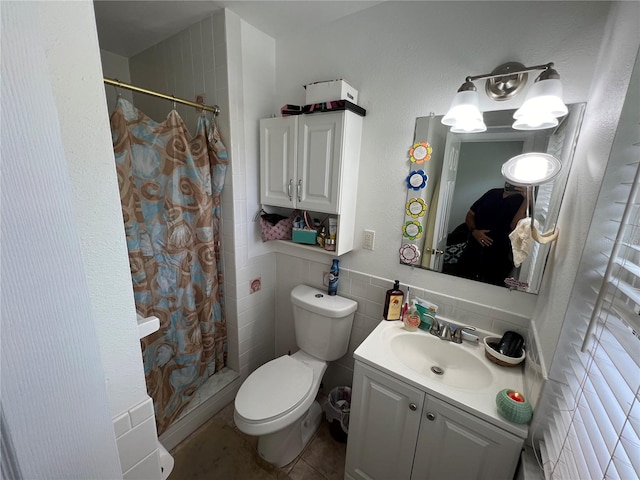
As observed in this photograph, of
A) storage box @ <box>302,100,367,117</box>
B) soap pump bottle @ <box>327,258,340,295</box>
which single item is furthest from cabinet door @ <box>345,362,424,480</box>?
storage box @ <box>302,100,367,117</box>

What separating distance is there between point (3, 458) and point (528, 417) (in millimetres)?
1207

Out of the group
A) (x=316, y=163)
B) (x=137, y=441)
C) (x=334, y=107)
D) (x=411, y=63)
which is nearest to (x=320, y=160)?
(x=316, y=163)

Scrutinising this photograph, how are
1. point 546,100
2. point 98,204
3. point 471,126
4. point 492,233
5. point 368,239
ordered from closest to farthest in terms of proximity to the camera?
point 98,204
point 546,100
point 471,126
point 492,233
point 368,239

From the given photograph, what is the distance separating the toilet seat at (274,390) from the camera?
1.25 meters

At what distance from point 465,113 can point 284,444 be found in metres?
1.80

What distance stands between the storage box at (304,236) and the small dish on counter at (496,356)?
97cm

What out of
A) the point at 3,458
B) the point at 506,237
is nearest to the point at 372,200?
the point at 506,237

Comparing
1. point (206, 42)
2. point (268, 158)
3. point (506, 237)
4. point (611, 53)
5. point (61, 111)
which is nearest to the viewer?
point (61, 111)

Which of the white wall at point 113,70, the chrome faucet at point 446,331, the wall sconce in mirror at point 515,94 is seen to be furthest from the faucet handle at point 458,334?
the white wall at point 113,70

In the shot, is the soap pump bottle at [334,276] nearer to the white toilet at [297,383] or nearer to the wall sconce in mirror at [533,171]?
the white toilet at [297,383]

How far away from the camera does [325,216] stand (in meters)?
1.65

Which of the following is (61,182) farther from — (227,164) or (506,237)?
(506,237)

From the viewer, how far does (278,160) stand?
153 cm

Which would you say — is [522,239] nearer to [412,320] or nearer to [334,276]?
[412,320]
